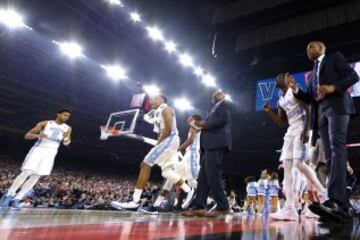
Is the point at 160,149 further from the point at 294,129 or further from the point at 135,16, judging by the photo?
the point at 135,16

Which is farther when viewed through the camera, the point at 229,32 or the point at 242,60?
the point at 242,60

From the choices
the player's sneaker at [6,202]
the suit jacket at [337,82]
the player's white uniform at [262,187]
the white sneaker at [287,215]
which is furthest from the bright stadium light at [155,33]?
the white sneaker at [287,215]

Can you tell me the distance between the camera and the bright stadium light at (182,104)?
46.0 feet

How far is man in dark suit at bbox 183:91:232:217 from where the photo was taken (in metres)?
3.45

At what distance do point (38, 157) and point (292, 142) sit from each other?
13.4 feet

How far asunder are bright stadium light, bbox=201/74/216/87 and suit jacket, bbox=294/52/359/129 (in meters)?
9.55

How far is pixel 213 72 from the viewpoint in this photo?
471 inches

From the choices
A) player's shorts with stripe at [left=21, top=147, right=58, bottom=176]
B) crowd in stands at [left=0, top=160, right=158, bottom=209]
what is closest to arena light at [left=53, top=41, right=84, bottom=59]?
crowd in stands at [left=0, top=160, right=158, bottom=209]

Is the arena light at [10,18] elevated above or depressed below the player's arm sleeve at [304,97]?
above

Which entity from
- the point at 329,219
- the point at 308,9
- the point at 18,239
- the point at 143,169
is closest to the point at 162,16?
the point at 308,9

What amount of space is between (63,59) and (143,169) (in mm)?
9332

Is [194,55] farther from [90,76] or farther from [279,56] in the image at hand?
[90,76]

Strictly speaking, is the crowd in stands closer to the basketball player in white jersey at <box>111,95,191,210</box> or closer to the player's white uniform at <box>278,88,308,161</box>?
the basketball player in white jersey at <box>111,95,191,210</box>

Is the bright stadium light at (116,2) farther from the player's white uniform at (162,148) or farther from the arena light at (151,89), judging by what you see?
the player's white uniform at (162,148)
